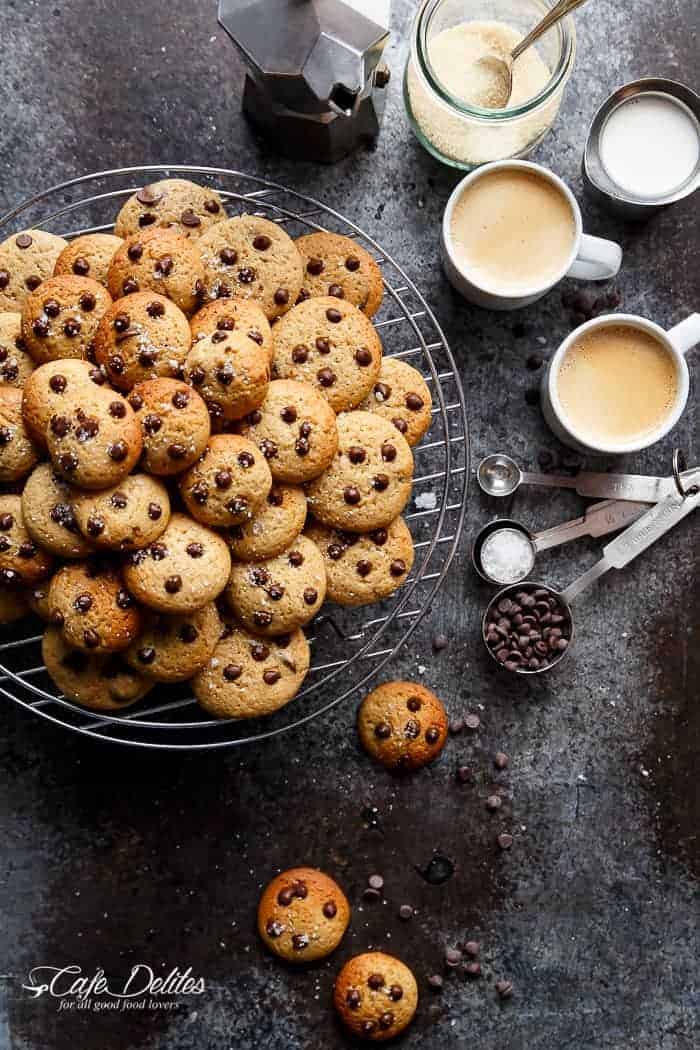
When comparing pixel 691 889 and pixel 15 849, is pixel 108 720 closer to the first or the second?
pixel 15 849

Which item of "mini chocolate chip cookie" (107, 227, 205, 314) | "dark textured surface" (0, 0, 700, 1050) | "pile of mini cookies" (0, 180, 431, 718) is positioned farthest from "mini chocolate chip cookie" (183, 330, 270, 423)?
"dark textured surface" (0, 0, 700, 1050)

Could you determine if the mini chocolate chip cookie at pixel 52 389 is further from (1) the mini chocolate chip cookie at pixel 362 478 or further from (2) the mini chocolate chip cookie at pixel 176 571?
(1) the mini chocolate chip cookie at pixel 362 478

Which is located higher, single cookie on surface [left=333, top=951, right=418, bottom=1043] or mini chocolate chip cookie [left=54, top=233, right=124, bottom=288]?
mini chocolate chip cookie [left=54, top=233, right=124, bottom=288]

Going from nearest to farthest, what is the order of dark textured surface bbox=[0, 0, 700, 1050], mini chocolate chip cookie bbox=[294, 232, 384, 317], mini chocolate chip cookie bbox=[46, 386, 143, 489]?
mini chocolate chip cookie bbox=[46, 386, 143, 489] < mini chocolate chip cookie bbox=[294, 232, 384, 317] < dark textured surface bbox=[0, 0, 700, 1050]

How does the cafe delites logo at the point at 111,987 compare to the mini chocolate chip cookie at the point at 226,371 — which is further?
the cafe delites logo at the point at 111,987

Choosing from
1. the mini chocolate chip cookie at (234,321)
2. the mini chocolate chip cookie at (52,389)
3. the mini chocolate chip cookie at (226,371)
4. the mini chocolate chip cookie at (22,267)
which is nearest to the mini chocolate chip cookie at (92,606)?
the mini chocolate chip cookie at (52,389)

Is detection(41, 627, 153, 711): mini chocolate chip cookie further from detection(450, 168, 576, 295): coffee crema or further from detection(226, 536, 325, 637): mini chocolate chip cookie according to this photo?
detection(450, 168, 576, 295): coffee crema

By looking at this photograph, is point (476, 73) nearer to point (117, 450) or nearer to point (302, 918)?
point (117, 450)
